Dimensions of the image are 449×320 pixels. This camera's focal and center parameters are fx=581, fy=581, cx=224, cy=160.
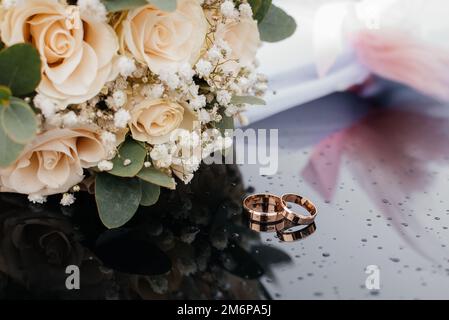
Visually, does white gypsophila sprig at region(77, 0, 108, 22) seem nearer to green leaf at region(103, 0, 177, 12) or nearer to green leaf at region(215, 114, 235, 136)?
green leaf at region(103, 0, 177, 12)

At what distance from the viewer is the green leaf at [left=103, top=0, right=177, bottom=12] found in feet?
Result: 1.88

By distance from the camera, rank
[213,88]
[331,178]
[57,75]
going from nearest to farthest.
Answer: [57,75] < [213,88] < [331,178]

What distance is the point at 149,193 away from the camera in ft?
2.32

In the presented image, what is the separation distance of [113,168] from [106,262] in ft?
0.35

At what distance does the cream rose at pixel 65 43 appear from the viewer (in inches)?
22.6

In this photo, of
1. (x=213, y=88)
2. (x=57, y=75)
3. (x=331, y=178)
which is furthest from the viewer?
(x=331, y=178)

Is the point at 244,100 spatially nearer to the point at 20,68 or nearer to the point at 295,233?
the point at 295,233

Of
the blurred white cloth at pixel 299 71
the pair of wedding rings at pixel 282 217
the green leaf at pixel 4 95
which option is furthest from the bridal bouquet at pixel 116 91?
the blurred white cloth at pixel 299 71

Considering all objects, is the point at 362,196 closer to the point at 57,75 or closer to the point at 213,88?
the point at 213,88

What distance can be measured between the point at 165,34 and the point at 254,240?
0.26m

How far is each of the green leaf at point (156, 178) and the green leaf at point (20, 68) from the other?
162mm
